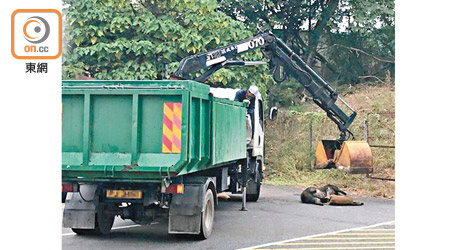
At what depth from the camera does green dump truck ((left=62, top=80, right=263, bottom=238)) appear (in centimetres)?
811

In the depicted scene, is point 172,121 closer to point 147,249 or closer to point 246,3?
point 147,249

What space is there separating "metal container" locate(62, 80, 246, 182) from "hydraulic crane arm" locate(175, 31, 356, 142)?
572 centimetres

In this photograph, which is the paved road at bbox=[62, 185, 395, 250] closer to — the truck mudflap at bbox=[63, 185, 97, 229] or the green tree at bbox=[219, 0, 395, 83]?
the truck mudflap at bbox=[63, 185, 97, 229]

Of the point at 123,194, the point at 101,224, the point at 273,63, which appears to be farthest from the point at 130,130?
the point at 273,63

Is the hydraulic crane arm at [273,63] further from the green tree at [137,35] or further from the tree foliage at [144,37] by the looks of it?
the green tree at [137,35]

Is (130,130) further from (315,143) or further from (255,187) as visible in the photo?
(315,143)

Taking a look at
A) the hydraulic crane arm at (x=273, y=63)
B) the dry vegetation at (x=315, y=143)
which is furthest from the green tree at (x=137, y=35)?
the dry vegetation at (x=315, y=143)

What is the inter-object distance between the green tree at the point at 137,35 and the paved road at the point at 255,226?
15.9 ft

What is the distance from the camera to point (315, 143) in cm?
2003

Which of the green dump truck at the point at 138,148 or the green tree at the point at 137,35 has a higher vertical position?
the green tree at the point at 137,35

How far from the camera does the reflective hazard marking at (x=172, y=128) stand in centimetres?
808

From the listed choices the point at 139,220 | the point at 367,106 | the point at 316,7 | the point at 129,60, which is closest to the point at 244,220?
the point at 139,220

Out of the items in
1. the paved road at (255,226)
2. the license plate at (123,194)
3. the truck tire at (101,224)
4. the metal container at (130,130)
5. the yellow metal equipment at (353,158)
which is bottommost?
the paved road at (255,226)

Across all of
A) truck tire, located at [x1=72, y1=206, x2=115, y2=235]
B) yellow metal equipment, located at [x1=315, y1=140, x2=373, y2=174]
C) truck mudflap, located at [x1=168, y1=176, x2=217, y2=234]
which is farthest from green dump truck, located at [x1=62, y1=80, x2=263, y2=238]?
yellow metal equipment, located at [x1=315, y1=140, x2=373, y2=174]
